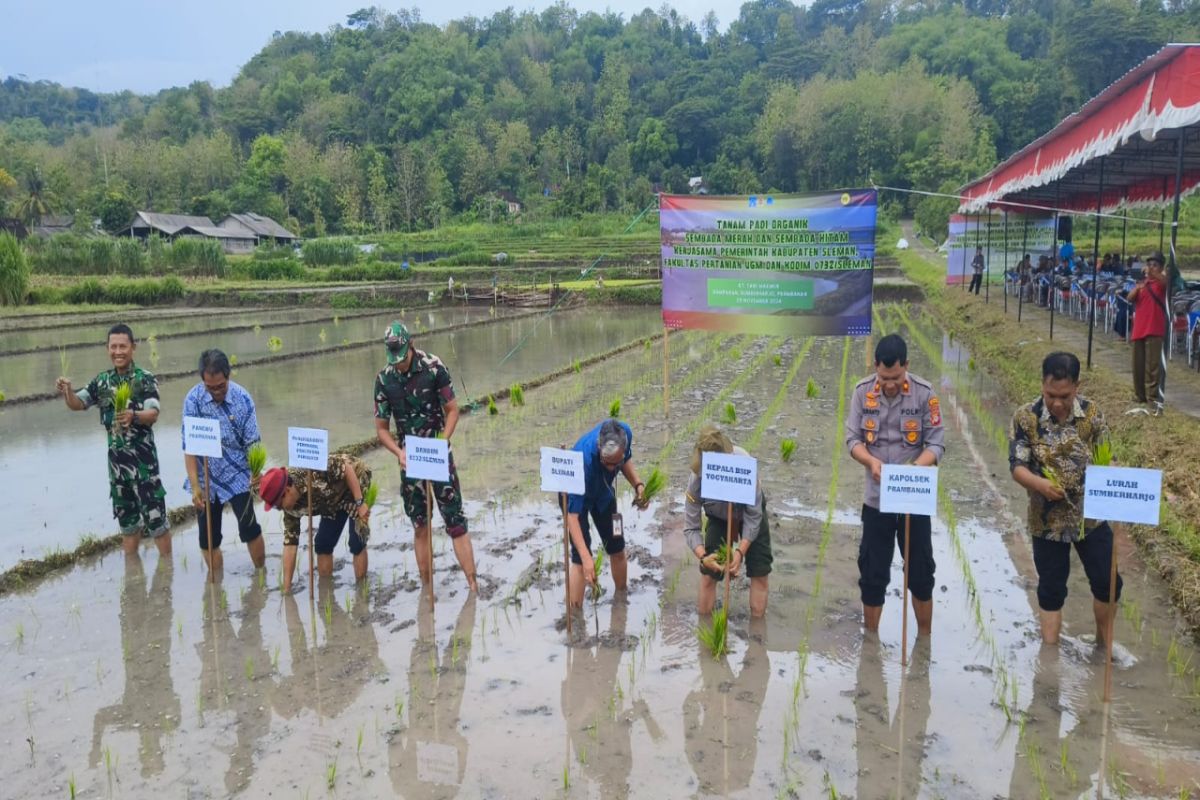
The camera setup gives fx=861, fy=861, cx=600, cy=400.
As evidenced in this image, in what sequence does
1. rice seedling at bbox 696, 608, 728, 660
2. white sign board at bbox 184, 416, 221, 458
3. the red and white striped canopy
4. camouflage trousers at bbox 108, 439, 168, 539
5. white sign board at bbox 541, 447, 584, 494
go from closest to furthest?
rice seedling at bbox 696, 608, 728, 660, white sign board at bbox 541, 447, 584, 494, white sign board at bbox 184, 416, 221, 458, camouflage trousers at bbox 108, 439, 168, 539, the red and white striped canopy

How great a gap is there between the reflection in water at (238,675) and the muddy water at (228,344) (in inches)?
368

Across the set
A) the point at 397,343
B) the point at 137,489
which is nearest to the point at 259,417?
the point at 137,489

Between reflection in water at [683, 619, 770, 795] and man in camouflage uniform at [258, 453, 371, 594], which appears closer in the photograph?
reflection in water at [683, 619, 770, 795]

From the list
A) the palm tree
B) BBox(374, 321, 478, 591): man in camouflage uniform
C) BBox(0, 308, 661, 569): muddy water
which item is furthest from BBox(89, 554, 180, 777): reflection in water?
the palm tree

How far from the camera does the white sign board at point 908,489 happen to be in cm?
386

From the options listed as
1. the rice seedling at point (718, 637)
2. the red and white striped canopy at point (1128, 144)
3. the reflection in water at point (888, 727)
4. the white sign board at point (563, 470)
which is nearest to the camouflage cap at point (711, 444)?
the white sign board at point (563, 470)

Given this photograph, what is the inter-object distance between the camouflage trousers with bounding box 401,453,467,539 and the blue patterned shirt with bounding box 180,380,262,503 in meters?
1.17

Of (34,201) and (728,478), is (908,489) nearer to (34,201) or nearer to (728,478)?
(728,478)

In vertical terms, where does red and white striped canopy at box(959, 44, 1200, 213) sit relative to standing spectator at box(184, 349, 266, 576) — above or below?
above

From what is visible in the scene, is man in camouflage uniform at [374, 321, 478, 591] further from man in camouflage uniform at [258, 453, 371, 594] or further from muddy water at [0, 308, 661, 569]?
muddy water at [0, 308, 661, 569]

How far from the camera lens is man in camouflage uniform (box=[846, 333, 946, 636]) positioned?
4.14 meters

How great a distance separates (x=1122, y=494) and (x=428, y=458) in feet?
10.8

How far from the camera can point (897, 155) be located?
61.0 meters

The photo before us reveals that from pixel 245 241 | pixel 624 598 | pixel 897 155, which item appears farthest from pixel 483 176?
pixel 624 598
